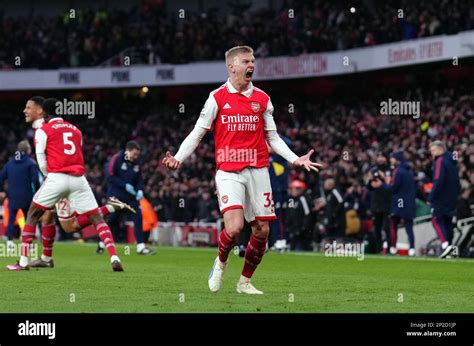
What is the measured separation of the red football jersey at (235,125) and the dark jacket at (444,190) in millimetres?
9210

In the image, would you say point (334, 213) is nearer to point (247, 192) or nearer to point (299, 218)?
point (299, 218)

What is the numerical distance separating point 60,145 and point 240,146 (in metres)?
4.45

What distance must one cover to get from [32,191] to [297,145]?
1643 cm

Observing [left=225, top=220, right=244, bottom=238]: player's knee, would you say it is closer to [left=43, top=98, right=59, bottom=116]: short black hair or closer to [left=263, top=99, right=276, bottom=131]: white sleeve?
[left=263, top=99, right=276, bottom=131]: white sleeve

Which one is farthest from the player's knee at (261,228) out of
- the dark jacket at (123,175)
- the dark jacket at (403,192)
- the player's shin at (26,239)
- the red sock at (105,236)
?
the dark jacket at (403,192)

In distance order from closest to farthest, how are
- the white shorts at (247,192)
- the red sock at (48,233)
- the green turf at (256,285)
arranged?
1. the green turf at (256,285)
2. the white shorts at (247,192)
3. the red sock at (48,233)

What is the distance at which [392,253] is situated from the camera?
77.6 ft

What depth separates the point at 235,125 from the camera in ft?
40.0

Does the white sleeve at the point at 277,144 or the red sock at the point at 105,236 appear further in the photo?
the red sock at the point at 105,236

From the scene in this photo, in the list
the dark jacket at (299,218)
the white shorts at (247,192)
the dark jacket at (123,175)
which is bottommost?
the dark jacket at (299,218)

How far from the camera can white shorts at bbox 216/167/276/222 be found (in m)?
Result: 12.1

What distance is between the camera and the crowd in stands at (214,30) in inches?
1512
